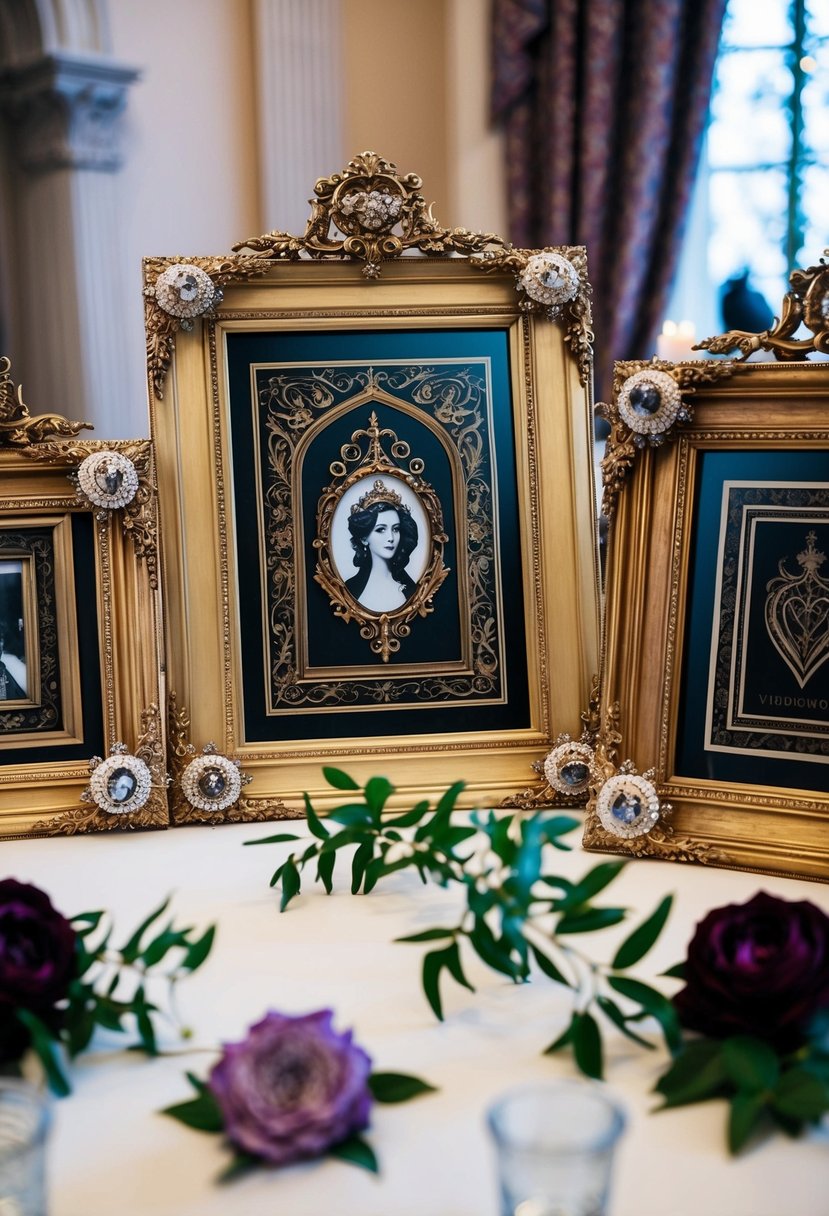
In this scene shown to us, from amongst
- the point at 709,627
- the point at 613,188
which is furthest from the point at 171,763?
the point at 613,188

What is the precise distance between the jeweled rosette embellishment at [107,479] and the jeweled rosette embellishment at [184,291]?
162mm

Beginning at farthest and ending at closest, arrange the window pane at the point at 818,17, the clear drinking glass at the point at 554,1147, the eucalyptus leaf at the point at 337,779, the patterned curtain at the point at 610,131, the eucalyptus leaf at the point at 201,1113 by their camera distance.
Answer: the window pane at the point at 818,17 → the patterned curtain at the point at 610,131 → the eucalyptus leaf at the point at 337,779 → the eucalyptus leaf at the point at 201,1113 → the clear drinking glass at the point at 554,1147

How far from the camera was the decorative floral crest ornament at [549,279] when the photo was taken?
4.00 feet

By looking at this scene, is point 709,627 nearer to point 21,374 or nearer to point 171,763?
point 171,763

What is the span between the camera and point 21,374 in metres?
3.71

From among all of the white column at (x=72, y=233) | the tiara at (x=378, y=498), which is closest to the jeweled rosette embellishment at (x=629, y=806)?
the tiara at (x=378, y=498)

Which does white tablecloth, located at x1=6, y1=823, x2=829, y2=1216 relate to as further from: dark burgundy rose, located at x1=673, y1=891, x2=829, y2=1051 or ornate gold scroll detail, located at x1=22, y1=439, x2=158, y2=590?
ornate gold scroll detail, located at x1=22, y1=439, x2=158, y2=590

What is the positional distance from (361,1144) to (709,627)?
0.60m

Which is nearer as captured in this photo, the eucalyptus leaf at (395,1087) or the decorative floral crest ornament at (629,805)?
the eucalyptus leaf at (395,1087)

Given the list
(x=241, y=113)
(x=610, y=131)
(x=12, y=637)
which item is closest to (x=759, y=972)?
(x=12, y=637)

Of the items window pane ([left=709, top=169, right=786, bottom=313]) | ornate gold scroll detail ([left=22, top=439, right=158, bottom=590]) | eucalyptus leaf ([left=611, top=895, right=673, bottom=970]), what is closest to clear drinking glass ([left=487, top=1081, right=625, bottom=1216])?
eucalyptus leaf ([left=611, top=895, right=673, bottom=970])

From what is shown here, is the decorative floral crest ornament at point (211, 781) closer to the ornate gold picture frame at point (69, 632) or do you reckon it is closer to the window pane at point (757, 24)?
the ornate gold picture frame at point (69, 632)

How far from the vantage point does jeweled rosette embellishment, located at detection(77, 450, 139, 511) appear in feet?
3.77

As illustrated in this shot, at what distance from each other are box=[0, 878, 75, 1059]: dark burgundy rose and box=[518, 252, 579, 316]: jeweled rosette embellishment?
76 cm
